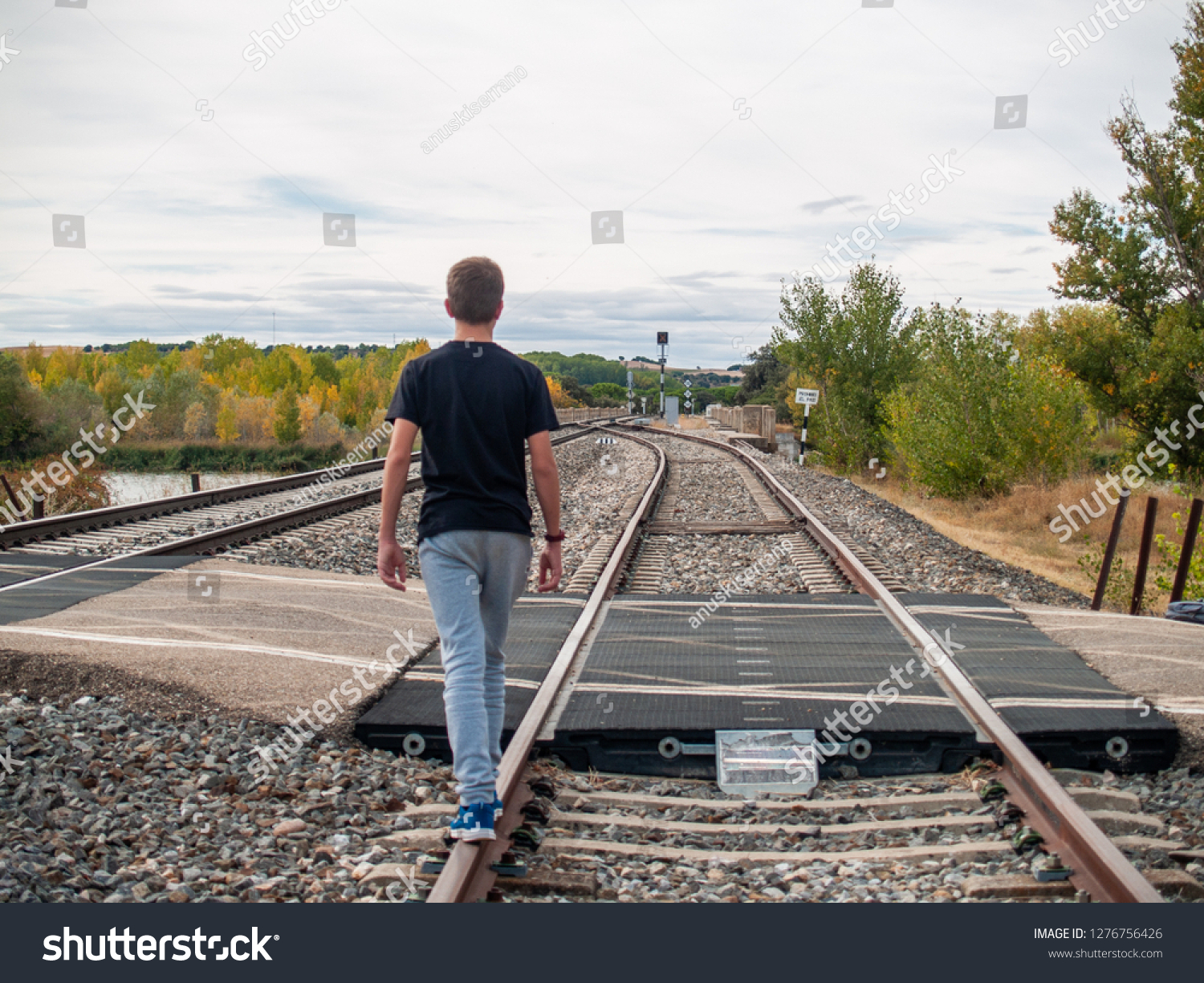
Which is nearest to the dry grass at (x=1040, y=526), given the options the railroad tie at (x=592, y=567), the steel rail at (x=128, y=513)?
the railroad tie at (x=592, y=567)

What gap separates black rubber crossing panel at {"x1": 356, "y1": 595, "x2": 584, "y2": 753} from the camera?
14.2 feet

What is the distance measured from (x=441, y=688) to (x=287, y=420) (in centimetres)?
4823

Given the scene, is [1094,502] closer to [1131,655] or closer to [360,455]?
[1131,655]

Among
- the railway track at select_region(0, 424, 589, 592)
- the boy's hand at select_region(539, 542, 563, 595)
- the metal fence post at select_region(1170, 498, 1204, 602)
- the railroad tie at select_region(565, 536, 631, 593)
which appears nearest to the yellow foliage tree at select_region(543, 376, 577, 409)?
the railway track at select_region(0, 424, 589, 592)

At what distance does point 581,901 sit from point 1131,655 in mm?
4048

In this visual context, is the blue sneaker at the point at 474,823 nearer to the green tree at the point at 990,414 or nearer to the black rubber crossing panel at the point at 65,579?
the black rubber crossing panel at the point at 65,579

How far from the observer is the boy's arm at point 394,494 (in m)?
3.19

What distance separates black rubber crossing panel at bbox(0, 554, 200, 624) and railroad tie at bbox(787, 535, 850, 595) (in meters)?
5.06

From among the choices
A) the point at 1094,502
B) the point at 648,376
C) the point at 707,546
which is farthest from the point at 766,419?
the point at 648,376

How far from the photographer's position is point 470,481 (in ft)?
10.6

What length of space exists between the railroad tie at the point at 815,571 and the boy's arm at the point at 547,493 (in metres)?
4.68

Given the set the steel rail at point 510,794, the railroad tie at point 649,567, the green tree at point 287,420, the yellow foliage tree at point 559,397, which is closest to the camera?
the steel rail at point 510,794

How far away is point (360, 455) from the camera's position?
31.2m

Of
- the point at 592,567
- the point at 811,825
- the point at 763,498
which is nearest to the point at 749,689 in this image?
the point at 811,825
